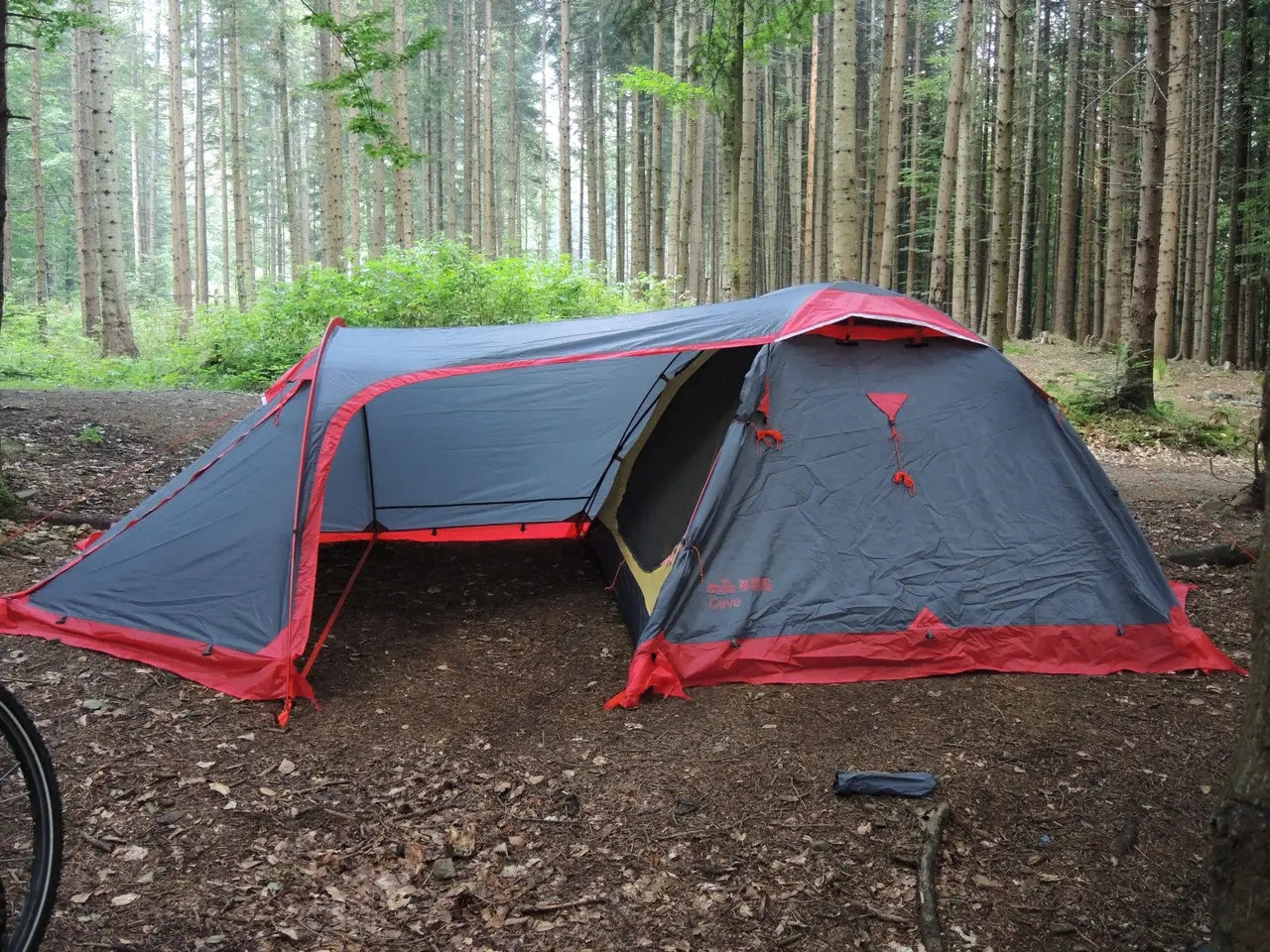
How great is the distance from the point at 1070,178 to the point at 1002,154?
988 centimetres

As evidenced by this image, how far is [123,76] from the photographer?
33906 millimetres

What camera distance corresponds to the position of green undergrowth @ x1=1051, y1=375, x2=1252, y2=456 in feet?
29.7

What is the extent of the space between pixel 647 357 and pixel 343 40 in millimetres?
3091

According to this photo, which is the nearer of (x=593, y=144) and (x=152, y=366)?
(x=152, y=366)

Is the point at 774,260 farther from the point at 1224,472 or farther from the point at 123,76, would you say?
the point at 123,76

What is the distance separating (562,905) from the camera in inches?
100.0

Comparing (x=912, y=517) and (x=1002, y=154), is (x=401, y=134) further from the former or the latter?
(x=912, y=517)

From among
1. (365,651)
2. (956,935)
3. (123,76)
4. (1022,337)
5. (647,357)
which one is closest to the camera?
(956,935)

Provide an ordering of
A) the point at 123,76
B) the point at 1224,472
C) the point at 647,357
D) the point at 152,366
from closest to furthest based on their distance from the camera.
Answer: the point at 647,357 < the point at 1224,472 < the point at 152,366 < the point at 123,76

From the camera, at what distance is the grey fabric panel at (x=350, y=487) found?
572cm

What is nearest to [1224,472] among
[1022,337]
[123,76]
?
[1022,337]

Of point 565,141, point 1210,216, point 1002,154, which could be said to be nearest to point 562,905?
point 1002,154

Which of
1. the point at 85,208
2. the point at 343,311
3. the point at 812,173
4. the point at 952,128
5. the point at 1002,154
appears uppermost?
the point at 812,173

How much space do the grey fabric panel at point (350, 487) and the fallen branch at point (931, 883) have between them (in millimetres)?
4150
